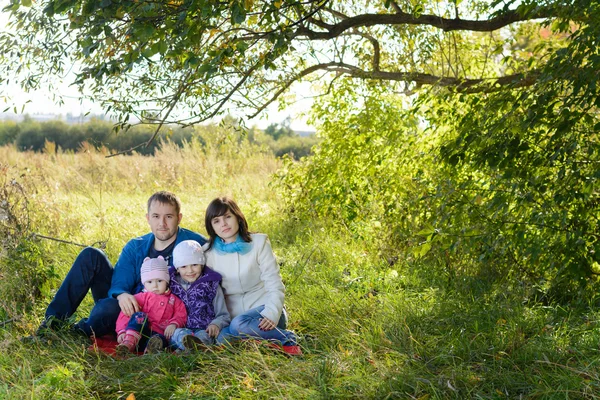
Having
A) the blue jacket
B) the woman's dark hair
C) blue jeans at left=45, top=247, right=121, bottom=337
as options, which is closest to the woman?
the woman's dark hair

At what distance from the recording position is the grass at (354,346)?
3.08m

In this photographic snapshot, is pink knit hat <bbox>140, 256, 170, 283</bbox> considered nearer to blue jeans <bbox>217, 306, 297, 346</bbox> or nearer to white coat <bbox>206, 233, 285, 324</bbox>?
white coat <bbox>206, 233, 285, 324</bbox>

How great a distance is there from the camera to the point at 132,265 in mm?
4207

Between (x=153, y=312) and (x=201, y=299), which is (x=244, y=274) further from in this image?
(x=153, y=312)

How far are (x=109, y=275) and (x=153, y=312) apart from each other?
500 millimetres

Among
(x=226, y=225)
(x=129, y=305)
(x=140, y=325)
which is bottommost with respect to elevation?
(x=140, y=325)

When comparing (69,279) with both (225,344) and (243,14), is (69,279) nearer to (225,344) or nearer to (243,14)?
(225,344)

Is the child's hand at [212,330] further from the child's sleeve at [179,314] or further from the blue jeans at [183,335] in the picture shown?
the child's sleeve at [179,314]

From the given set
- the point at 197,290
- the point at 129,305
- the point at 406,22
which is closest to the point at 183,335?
the point at 197,290

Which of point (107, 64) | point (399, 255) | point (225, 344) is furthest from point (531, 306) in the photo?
point (107, 64)

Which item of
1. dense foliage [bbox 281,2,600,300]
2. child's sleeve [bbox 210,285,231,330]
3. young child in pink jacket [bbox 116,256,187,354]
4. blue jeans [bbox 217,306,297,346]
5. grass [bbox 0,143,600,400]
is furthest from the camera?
child's sleeve [bbox 210,285,231,330]

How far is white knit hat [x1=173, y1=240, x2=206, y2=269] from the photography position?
392 centimetres

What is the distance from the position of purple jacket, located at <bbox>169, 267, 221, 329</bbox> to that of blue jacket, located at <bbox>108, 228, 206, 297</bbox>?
300 mm

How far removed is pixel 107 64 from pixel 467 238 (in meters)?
2.16
